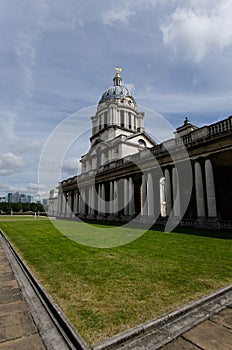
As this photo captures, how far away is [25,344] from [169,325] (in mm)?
2382

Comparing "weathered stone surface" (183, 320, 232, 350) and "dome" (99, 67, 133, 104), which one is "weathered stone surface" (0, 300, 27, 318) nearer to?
"weathered stone surface" (183, 320, 232, 350)

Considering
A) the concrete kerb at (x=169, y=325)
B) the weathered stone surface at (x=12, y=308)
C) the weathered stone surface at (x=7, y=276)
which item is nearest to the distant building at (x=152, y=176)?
the concrete kerb at (x=169, y=325)

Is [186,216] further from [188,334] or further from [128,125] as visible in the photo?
[128,125]

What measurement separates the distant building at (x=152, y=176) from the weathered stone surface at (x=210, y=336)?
50.8ft

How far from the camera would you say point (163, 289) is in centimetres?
504

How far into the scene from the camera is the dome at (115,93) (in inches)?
2218

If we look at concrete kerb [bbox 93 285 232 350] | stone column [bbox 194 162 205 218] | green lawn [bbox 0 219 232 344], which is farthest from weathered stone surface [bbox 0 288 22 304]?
stone column [bbox 194 162 205 218]

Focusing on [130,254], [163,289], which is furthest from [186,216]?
[163,289]

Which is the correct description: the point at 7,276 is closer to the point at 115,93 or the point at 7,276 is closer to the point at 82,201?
the point at 82,201

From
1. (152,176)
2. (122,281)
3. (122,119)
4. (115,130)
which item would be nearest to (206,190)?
(152,176)

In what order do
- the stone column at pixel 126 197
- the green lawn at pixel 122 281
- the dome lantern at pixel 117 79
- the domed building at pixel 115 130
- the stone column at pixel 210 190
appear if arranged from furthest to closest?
the dome lantern at pixel 117 79 < the domed building at pixel 115 130 < the stone column at pixel 126 197 < the stone column at pixel 210 190 < the green lawn at pixel 122 281

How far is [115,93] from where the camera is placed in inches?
2247

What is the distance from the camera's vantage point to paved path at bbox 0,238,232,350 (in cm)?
311

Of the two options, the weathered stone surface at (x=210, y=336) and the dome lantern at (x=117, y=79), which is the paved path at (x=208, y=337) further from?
the dome lantern at (x=117, y=79)
